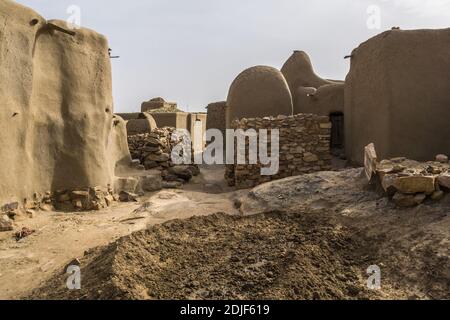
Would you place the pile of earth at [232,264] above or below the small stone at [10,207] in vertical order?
below

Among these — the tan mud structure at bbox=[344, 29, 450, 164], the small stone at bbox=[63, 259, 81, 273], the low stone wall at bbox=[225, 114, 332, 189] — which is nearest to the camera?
the small stone at bbox=[63, 259, 81, 273]

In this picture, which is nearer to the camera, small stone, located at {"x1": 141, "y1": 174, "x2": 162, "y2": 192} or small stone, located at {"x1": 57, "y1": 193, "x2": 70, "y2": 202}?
small stone, located at {"x1": 57, "y1": 193, "x2": 70, "y2": 202}

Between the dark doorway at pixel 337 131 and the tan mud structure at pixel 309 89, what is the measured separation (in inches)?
10.0

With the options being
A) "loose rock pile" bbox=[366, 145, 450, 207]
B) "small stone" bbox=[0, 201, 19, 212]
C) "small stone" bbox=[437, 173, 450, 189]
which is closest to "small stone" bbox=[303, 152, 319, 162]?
"loose rock pile" bbox=[366, 145, 450, 207]

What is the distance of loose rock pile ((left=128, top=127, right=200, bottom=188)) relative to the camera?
9781mm

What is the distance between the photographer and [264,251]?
11.7ft

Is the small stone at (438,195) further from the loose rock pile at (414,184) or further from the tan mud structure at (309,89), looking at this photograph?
the tan mud structure at (309,89)

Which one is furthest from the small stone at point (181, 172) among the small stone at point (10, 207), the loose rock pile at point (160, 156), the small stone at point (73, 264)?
the small stone at point (73, 264)

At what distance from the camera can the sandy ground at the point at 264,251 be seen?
295cm

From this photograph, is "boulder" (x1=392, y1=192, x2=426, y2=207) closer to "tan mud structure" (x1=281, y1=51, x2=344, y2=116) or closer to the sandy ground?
the sandy ground

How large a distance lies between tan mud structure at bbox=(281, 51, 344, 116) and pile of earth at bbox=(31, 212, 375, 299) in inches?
321

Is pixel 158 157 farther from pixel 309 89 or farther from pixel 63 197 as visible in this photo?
pixel 309 89

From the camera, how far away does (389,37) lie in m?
7.86
